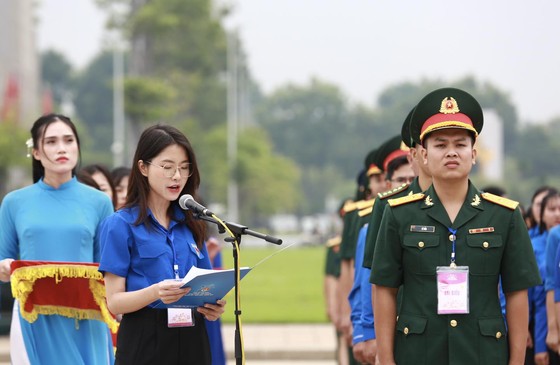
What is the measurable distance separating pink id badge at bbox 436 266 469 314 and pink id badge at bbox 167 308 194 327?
1074 mm

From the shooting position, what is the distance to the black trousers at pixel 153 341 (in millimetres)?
5141

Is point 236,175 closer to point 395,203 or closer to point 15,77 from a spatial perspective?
point 15,77

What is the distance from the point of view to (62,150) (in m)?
6.80

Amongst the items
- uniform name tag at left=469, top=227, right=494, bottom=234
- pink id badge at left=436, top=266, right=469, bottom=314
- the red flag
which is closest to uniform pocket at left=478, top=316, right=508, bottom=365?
pink id badge at left=436, top=266, right=469, bottom=314

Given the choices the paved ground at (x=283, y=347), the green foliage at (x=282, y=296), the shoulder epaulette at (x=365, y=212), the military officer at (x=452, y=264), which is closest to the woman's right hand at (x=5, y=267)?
the shoulder epaulette at (x=365, y=212)

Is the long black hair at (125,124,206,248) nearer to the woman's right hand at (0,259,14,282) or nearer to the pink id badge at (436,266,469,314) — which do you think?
the pink id badge at (436,266,469,314)

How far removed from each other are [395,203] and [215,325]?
978 mm

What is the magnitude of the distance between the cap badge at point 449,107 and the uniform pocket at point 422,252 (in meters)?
0.51

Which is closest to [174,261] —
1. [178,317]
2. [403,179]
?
[178,317]

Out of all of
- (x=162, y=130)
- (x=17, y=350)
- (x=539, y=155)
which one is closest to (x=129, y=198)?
(x=162, y=130)

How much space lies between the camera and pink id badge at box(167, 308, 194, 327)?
5.17 meters

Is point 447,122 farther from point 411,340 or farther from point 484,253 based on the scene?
point 411,340

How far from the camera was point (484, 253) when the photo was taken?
16.1 feet

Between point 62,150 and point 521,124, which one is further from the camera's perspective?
point 521,124
